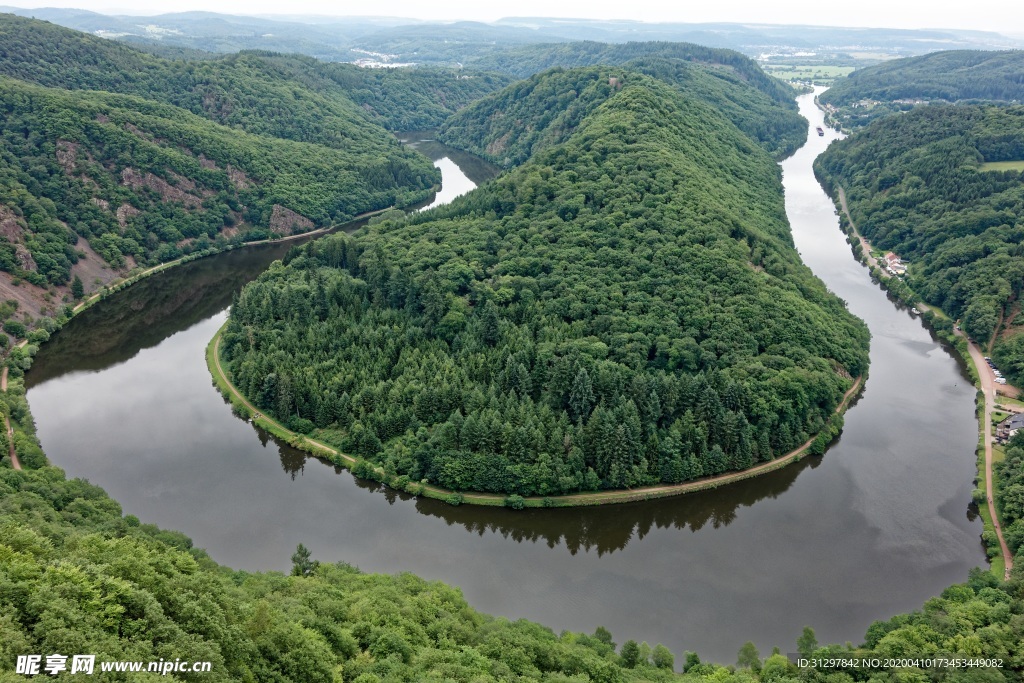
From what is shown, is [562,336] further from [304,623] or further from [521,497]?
[304,623]

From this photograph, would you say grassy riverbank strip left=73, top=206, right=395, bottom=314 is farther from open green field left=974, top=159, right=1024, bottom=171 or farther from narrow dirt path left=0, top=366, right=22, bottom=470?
open green field left=974, top=159, right=1024, bottom=171

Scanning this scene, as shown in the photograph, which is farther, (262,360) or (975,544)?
(262,360)

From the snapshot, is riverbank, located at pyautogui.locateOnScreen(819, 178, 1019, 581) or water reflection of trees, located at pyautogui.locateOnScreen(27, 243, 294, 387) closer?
riverbank, located at pyautogui.locateOnScreen(819, 178, 1019, 581)

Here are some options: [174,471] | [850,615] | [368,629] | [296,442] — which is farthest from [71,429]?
[850,615]

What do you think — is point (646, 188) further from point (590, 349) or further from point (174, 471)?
point (174, 471)

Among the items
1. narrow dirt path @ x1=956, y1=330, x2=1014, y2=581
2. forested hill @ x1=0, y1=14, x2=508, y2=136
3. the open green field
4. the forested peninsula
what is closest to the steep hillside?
the forested peninsula
